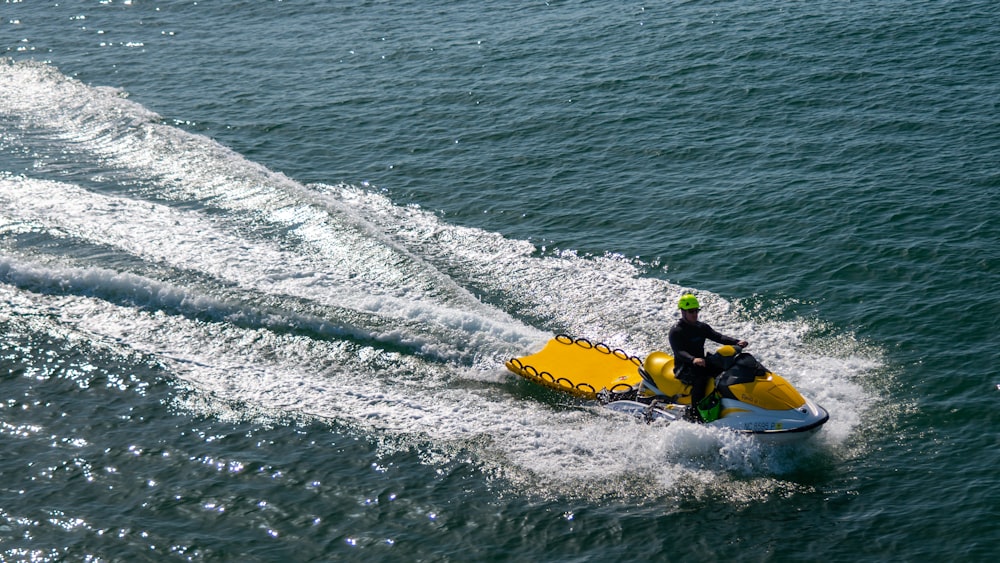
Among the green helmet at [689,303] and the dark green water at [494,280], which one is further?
the green helmet at [689,303]

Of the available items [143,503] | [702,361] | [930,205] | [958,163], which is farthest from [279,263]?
[958,163]

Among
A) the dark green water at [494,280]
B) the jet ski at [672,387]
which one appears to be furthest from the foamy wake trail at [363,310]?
the jet ski at [672,387]

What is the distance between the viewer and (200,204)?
3033 centimetres

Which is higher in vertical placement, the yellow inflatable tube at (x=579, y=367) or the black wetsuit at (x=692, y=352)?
the black wetsuit at (x=692, y=352)

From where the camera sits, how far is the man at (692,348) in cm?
1959

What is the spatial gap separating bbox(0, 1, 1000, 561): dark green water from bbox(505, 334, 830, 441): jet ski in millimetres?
528

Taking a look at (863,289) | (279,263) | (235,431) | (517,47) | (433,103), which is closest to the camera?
(235,431)

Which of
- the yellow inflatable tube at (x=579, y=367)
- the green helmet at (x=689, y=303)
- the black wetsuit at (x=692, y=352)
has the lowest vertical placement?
the yellow inflatable tube at (x=579, y=367)

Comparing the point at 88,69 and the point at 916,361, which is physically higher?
the point at 88,69

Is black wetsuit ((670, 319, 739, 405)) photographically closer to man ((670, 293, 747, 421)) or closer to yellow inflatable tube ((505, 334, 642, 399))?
man ((670, 293, 747, 421))

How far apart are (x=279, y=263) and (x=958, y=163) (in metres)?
19.8

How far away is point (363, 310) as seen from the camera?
2464cm

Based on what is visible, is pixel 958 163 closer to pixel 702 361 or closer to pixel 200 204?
pixel 702 361

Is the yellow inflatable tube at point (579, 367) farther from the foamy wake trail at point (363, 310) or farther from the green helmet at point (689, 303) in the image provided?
the green helmet at point (689, 303)
